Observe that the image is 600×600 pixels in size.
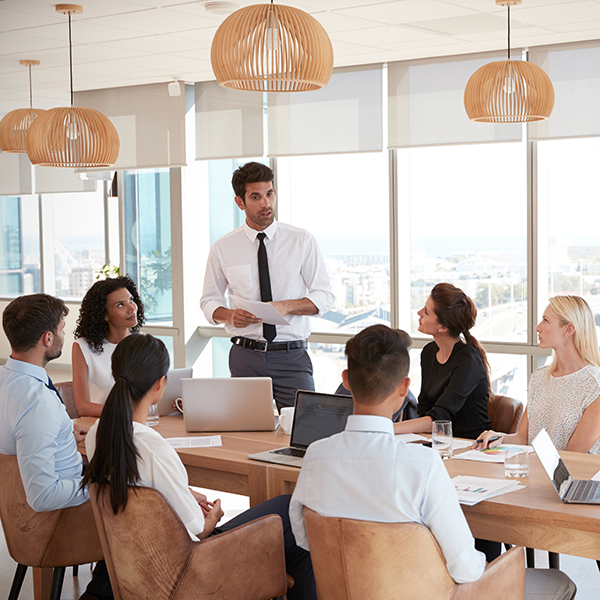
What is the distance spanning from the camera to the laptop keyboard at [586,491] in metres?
2.33

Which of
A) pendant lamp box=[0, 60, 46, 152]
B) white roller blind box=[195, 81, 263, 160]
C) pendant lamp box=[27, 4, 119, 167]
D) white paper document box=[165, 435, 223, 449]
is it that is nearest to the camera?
white paper document box=[165, 435, 223, 449]

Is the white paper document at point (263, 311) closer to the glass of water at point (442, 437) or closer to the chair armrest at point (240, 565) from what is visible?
the glass of water at point (442, 437)

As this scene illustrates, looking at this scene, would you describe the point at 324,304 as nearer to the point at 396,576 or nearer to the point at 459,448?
the point at 459,448

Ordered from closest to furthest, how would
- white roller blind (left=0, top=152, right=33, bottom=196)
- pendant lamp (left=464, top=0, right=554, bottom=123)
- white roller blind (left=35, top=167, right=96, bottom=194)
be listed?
pendant lamp (left=464, top=0, right=554, bottom=123), white roller blind (left=35, top=167, right=96, bottom=194), white roller blind (left=0, top=152, right=33, bottom=196)

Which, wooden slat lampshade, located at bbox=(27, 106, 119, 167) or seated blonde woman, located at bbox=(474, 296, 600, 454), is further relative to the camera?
wooden slat lampshade, located at bbox=(27, 106, 119, 167)

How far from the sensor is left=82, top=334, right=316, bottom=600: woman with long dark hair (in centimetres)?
223

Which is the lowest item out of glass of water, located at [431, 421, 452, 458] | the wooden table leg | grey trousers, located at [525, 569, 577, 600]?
the wooden table leg

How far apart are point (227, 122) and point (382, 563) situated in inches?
216

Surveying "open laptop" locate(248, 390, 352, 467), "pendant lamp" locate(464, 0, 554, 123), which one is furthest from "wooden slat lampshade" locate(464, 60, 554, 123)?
"open laptop" locate(248, 390, 352, 467)

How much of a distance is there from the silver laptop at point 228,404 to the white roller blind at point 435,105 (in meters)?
3.36

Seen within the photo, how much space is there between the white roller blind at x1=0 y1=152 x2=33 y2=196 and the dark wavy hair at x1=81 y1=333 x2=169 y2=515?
25.8 ft

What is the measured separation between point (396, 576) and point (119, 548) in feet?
2.75

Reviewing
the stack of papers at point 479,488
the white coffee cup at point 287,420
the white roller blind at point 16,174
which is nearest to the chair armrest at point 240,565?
the stack of papers at point 479,488

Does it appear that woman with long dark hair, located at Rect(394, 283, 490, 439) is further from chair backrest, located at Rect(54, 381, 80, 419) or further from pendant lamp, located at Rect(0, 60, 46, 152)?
pendant lamp, located at Rect(0, 60, 46, 152)
